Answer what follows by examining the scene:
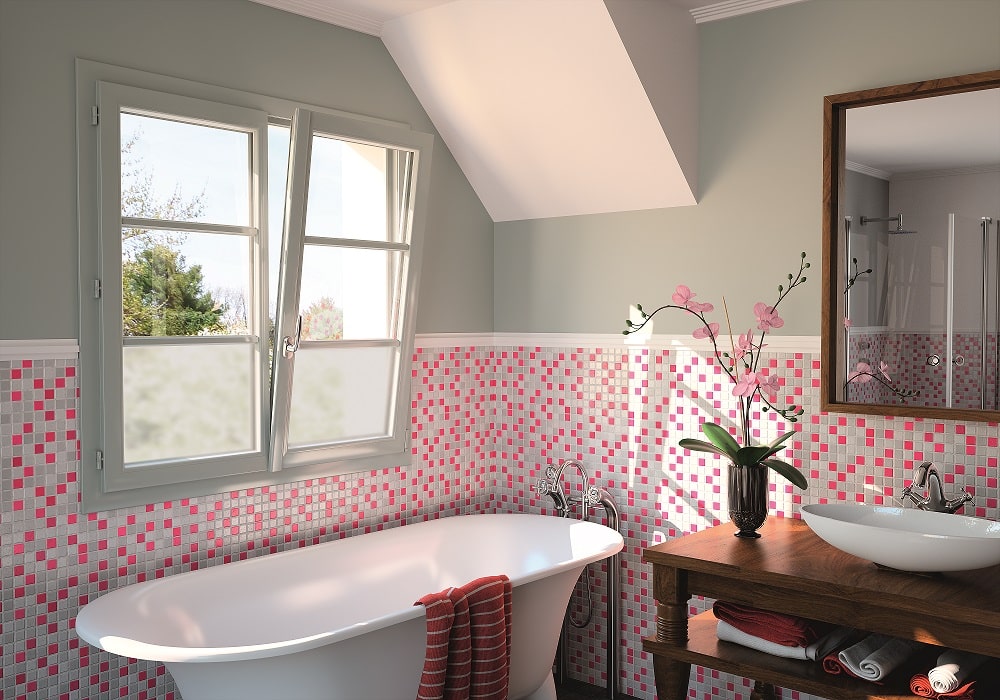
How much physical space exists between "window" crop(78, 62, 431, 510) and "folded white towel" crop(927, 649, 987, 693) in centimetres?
220

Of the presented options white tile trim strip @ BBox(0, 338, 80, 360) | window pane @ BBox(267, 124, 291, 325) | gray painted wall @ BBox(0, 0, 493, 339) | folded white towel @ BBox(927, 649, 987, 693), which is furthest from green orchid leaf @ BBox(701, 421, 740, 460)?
white tile trim strip @ BBox(0, 338, 80, 360)

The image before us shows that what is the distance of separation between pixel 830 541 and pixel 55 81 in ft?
8.87

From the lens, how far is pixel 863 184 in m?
3.14

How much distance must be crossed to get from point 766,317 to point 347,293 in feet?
5.27

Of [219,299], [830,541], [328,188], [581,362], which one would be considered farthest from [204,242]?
[830,541]

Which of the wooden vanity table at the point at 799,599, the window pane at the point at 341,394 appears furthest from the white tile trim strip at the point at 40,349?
the wooden vanity table at the point at 799,599

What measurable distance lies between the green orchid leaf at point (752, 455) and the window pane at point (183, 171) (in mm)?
1906

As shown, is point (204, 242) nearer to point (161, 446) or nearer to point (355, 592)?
point (161, 446)

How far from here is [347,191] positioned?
11.9 ft

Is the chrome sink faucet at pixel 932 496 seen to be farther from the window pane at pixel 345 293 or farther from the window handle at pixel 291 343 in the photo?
the window handle at pixel 291 343

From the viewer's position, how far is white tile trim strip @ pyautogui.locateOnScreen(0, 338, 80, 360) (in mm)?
2748

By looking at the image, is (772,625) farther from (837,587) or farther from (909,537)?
(909,537)

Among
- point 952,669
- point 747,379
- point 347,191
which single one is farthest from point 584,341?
point 952,669

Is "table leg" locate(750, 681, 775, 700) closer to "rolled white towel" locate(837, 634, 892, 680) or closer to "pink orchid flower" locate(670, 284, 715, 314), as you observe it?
"rolled white towel" locate(837, 634, 892, 680)
